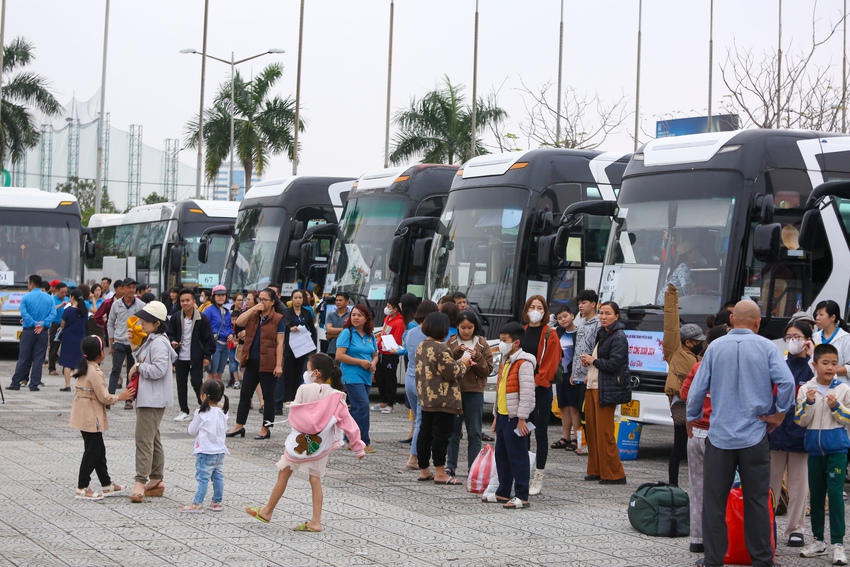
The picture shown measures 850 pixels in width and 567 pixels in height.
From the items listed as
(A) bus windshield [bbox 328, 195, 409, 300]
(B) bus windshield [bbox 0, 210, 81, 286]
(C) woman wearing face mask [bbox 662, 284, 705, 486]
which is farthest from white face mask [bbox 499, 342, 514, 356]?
(B) bus windshield [bbox 0, 210, 81, 286]

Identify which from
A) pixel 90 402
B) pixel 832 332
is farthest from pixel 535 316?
pixel 90 402

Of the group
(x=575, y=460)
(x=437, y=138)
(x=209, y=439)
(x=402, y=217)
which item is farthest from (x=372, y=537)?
(x=437, y=138)

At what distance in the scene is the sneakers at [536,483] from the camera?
10.7 metres

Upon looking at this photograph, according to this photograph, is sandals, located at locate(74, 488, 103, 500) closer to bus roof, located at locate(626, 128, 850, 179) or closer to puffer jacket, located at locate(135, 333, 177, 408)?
puffer jacket, located at locate(135, 333, 177, 408)

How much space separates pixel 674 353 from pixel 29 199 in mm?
19175

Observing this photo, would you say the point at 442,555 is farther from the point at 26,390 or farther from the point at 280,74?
the point at 280,74

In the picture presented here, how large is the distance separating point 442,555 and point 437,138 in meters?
Result: 38.0

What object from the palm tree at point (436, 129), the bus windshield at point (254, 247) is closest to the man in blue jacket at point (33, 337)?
the bus windshield at point (254, 247)

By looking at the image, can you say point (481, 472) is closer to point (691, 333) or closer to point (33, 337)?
point (691, 333)

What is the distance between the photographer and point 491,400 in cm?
1678

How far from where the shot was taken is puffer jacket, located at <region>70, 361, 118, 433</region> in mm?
9836

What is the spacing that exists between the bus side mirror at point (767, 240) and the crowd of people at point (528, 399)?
820 millimetres

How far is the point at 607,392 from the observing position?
1130cm

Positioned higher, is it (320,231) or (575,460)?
(320,231)
